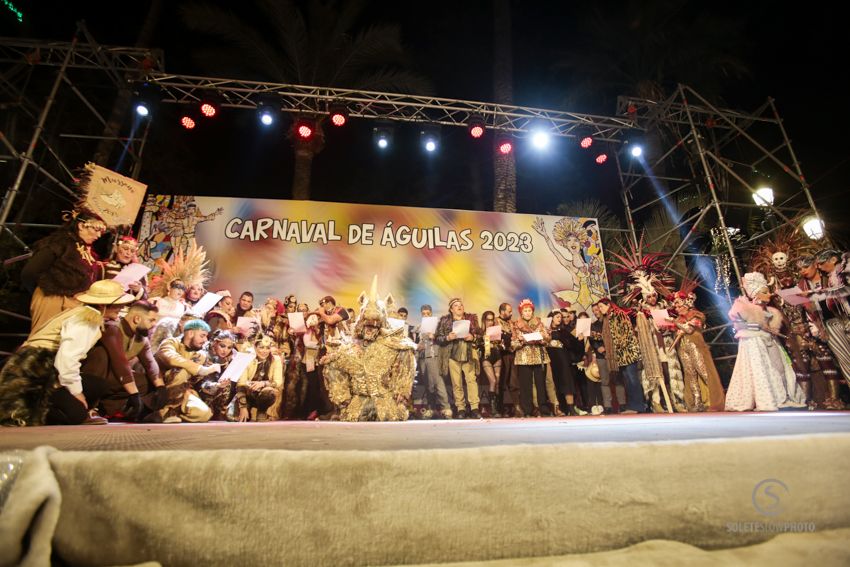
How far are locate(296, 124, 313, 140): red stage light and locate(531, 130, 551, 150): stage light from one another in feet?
13.8

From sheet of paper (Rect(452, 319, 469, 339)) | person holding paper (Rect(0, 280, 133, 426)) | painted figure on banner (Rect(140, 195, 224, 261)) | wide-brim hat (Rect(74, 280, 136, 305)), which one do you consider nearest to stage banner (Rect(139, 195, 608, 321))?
painted figure on banner (Rect(140, 195, 224, 261))

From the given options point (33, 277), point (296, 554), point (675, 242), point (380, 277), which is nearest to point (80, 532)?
point (296, 554)

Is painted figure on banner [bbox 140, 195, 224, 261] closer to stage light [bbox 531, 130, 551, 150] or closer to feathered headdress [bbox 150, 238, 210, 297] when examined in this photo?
feathered headdress [bbox 150, 238, 210, 297]

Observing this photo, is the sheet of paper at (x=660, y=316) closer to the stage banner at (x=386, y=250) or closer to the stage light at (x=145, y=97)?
the stage banner at (x=386, y=250)

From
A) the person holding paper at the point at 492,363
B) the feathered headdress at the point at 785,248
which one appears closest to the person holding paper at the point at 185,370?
the person holding paper at the point at 492,363

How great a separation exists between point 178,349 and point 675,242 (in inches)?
348

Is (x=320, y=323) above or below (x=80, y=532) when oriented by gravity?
above

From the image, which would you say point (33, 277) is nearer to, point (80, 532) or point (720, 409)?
point (80, 532)

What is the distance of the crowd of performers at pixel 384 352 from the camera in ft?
10.9

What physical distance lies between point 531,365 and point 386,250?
10.7 feet

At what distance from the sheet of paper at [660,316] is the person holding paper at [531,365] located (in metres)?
1.57

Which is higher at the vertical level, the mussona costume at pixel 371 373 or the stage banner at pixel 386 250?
the stage banner at pixel 386 250

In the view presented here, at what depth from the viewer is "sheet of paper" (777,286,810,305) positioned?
5.04 metres

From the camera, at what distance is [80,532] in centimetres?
79
